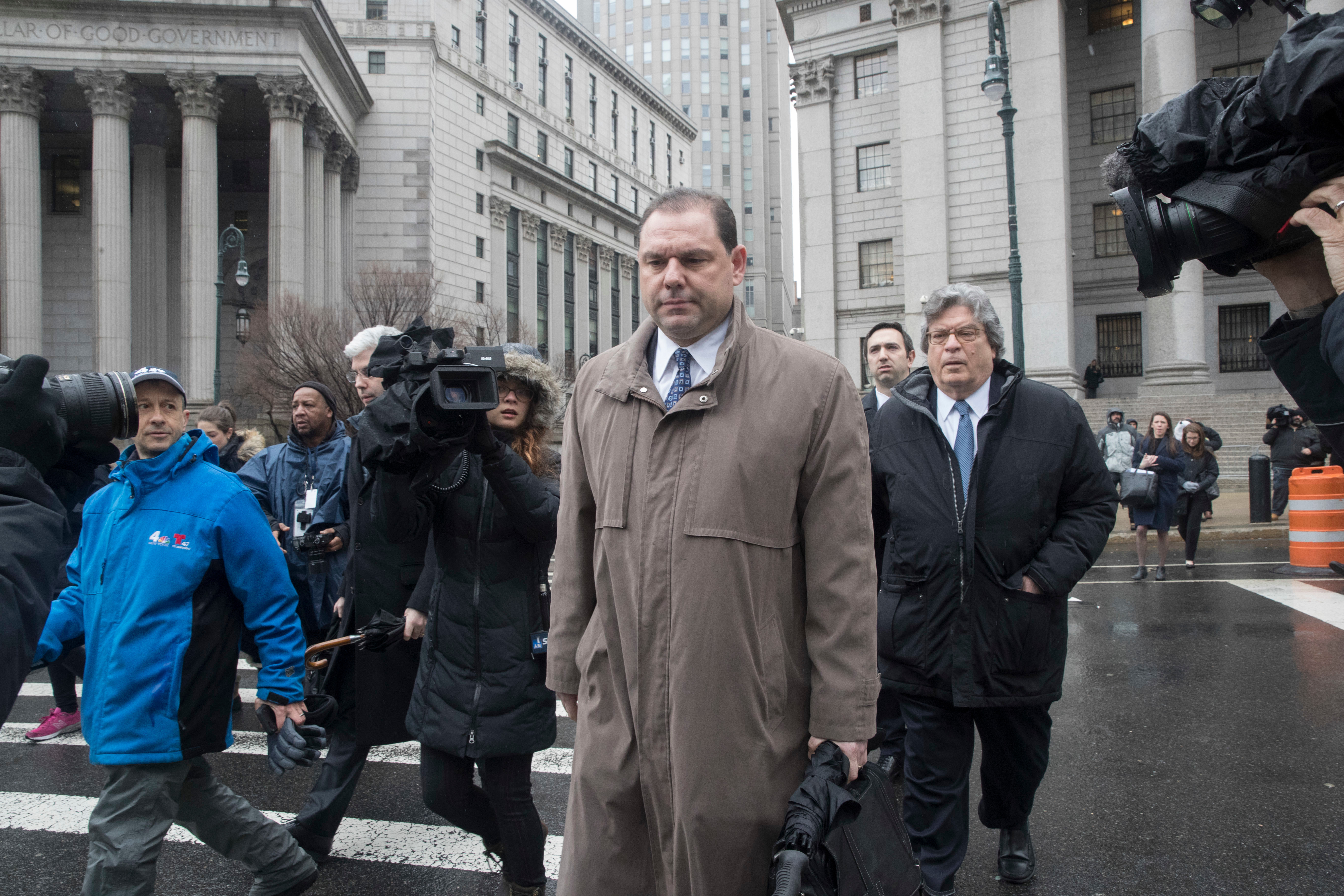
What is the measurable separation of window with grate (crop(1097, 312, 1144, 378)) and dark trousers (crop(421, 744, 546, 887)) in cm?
3557

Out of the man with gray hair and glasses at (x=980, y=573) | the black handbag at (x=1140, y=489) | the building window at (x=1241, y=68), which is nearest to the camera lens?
the man with gray hair and glasses at (x=980, y=573)

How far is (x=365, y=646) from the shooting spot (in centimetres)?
415

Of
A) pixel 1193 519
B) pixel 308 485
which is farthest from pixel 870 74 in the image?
pixel 308 485

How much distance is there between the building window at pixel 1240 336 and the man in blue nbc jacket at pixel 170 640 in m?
37.6

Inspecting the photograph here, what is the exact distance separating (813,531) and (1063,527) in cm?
195

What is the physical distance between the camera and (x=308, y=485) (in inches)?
237

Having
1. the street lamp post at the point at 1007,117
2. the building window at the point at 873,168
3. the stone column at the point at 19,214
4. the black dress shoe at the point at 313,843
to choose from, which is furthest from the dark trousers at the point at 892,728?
the stone column at the point at 19,214

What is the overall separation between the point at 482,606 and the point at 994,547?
210cm

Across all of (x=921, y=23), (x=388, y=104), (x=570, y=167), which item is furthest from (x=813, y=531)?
(x=570, y=167)

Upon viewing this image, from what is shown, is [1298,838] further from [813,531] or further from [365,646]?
[365,646]

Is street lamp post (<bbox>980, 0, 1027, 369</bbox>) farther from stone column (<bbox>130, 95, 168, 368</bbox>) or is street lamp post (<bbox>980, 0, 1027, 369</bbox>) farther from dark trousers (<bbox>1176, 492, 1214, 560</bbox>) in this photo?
stone column (<bbox>130, 95, 168, 368</bbox>)

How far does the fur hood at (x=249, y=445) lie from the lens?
7.76m

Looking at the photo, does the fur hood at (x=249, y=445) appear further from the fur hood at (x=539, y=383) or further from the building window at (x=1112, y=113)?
the building window at (x=1112, y=113)

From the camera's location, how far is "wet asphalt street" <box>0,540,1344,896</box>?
400 cm
